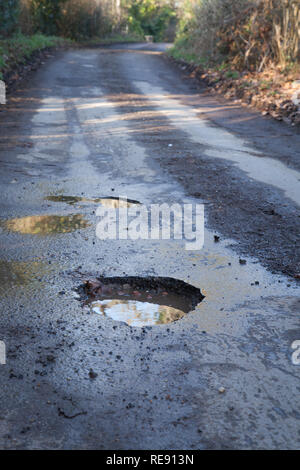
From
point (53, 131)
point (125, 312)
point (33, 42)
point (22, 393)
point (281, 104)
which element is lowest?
point (22, 393)

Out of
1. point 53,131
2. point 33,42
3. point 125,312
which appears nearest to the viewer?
point 125,312

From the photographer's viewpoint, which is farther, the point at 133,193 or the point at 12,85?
the point at 12,85

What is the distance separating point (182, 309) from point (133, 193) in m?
2.67

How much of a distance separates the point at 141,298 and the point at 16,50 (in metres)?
16.4

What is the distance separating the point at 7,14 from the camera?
1852cm

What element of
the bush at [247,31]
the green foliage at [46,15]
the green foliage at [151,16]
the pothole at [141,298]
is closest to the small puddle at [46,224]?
the pothole at [141,298]

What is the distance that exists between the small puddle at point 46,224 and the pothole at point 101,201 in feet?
1.48

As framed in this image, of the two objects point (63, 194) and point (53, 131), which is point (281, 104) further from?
point (63, 194)

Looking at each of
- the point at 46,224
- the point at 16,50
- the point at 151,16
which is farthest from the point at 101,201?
the point at 151,16

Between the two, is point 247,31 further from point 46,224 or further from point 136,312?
point 136,312

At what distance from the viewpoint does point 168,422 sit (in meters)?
2.46

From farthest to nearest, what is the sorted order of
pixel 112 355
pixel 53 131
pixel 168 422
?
pixel 53 131
pixel 112 355
pixel 168 422

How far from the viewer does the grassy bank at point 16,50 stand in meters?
15.5
